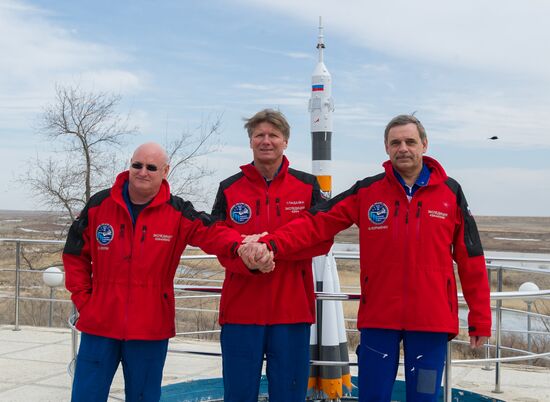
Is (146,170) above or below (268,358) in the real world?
above

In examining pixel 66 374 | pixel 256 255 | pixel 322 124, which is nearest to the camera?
pixel 256 255

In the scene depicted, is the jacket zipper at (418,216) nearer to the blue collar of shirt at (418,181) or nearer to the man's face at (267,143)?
the blue collar of shirt at (418,181)

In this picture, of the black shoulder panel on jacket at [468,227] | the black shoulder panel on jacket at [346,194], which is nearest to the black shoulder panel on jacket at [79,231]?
the black shoulder panel on jacket at [346,194]

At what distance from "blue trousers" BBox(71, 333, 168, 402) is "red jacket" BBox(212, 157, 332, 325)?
0.49 metres

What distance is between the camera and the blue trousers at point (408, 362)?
3592mm

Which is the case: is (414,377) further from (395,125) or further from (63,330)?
(63,330)

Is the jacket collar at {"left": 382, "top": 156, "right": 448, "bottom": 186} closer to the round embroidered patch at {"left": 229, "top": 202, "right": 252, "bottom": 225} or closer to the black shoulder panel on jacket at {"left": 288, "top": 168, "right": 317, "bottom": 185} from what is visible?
the black shoulder panel on jacket at {"left": 288, "top": 168, "right": 317, "bottom": 185}

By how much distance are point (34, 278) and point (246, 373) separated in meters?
25.3

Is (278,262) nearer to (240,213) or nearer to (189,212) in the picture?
(240,213)

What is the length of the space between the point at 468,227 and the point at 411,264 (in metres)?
0.42

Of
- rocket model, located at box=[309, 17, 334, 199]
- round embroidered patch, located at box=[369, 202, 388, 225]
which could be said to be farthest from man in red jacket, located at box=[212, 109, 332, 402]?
rocket model, located at box=[309, 17, 334, 199]

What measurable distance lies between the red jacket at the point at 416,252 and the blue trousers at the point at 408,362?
77 millimetres

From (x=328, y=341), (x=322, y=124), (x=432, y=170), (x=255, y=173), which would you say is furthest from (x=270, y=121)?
(x=322, y=124)

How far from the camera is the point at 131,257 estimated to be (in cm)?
367
